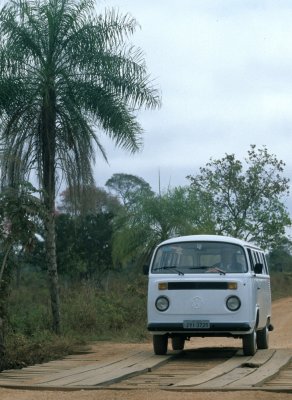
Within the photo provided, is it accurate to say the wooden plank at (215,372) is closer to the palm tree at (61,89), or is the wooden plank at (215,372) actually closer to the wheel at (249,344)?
the wheel at (249,344)

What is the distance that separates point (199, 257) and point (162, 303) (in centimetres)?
113

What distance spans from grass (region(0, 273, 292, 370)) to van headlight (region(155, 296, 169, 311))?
201 cm

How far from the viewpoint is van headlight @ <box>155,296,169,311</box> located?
16047 millimetres

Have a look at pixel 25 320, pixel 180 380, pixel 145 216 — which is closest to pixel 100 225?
pixel 145 216

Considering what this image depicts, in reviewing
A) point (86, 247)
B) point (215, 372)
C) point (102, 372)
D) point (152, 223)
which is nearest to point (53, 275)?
point (102, 372)

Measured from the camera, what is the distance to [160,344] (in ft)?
54.2

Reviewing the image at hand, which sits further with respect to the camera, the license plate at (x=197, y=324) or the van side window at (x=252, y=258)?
the van side window at (x=252, y=258)

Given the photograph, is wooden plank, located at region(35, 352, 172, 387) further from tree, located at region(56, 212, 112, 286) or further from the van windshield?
tree, located at region(56, 212, 112, 286)

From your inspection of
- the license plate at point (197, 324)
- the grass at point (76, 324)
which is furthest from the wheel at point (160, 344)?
the grass at point (76, 324)

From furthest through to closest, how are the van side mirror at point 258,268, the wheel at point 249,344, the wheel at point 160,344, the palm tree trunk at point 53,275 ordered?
1. the palm tree trunk at point 53,275
2. the van side mirror at point 258,268
3. the wheel at point 160,344
4. the wheel at point 249,344

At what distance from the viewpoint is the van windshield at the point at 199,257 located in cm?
1647

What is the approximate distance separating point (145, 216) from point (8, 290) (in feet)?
80.0

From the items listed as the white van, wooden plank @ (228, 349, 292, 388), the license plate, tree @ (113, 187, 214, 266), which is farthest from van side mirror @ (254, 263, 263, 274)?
tree @ (113, 187, 214, 266)

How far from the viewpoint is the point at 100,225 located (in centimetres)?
5634
